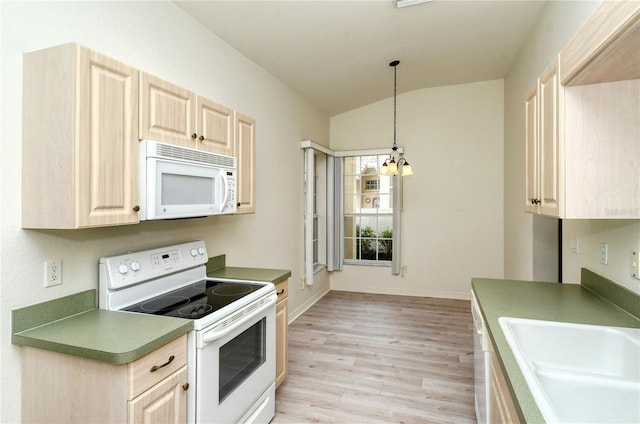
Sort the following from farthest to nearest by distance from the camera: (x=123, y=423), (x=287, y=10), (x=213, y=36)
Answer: (x=213, y=36) < (x=287, y=10) < (x=123, y=423)

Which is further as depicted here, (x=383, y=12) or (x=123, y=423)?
(x=383, y=12)

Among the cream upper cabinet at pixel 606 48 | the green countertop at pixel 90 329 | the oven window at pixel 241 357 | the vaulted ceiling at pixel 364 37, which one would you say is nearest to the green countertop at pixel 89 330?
the green countertop at pixel 90 329

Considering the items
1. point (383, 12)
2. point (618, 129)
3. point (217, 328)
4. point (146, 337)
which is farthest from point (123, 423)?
point (383, 12)

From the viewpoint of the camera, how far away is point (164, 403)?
1.47 m

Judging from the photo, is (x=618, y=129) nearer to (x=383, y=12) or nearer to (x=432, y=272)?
(x=383, y=12)

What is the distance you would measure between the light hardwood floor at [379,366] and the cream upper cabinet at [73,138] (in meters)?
1.80

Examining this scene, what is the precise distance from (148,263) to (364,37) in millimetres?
2626

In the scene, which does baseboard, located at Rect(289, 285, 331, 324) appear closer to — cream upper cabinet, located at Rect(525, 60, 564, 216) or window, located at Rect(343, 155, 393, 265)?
window, located at Rect(343, 155, 393, 265)

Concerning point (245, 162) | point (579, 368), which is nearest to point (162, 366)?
point (245, 162)

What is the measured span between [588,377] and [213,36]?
3.05 metres

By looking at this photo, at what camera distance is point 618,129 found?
1392 mm

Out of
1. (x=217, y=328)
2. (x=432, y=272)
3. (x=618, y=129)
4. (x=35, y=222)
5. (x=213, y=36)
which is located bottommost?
(x=432, y=272)

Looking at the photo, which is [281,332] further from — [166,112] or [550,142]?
[550,142]

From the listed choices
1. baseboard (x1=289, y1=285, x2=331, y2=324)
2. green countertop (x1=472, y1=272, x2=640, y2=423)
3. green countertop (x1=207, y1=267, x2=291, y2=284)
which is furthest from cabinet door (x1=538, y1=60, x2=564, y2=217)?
baseboard (x1=289, y1=285, x2=331, y2=324)
